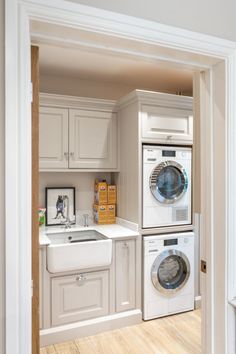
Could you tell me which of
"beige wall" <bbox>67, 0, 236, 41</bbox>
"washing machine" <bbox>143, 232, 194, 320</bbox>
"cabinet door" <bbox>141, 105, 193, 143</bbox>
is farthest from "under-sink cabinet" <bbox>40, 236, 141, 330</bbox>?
"beige wall" <bbox>67, 0, 236, 41</bbox>

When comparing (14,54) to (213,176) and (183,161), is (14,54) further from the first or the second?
(183,161)

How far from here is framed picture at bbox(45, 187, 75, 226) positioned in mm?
3055

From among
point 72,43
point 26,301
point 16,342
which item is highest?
point 72,43

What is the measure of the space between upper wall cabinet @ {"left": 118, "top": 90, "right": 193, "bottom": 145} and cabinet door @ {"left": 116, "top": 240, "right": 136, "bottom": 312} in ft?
3.52

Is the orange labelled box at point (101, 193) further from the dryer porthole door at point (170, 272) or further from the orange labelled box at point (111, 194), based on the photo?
the dryer porthole door at point (170, 272)

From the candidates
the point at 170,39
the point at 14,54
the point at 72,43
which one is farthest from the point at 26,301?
the point at 170,39

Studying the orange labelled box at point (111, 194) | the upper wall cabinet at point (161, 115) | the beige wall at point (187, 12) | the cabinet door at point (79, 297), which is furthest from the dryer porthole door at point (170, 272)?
the beige wall at point (187, 12)

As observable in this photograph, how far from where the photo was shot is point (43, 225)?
2957 mm

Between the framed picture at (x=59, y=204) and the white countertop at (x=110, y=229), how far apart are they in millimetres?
96

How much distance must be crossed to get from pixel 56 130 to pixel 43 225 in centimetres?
101

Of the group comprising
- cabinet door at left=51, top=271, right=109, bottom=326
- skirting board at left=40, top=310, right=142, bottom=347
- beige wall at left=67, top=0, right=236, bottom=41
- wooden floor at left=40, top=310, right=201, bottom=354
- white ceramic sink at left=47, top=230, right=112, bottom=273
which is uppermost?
beige wall at left=67, top=0, right=236, bottom=41

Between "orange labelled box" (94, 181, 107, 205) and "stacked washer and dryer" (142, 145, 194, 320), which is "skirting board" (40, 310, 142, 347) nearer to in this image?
"stacked washer and dryer" (142, 145, 194, 320)

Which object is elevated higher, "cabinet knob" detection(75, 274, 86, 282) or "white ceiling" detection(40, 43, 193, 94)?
"white ceiling" detection(40, 43, 193, 94)

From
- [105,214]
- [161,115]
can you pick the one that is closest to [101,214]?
[105,214]
